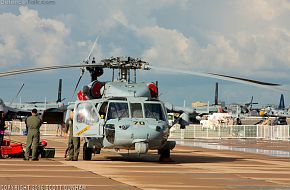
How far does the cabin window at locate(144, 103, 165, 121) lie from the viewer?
23297mm

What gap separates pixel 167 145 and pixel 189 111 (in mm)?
3028

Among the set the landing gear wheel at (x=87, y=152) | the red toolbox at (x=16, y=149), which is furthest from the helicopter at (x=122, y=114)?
the red toolbox at (x=16, y=149)

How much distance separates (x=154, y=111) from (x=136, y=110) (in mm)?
675

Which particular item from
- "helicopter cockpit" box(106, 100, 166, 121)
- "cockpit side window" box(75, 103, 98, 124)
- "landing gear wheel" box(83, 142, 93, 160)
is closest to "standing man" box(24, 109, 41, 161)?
"cockpit side window" box(75, 103, 98, 124)

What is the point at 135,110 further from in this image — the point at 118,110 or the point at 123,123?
the point at 123,123

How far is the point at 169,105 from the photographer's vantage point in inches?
1030

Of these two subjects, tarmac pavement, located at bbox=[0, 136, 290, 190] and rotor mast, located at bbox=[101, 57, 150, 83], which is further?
rotor mast, located at bbox=[101, 57, 150, 83]

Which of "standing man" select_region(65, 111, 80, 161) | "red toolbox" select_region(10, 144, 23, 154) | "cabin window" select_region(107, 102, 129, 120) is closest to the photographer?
"cabin window" select_region(107, 102, 129, 120)

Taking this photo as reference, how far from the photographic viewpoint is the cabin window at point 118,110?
908 inches

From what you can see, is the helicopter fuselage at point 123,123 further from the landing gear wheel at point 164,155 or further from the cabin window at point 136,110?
the landing gear wheel at point 164,155

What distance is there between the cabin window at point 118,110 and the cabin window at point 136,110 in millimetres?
213

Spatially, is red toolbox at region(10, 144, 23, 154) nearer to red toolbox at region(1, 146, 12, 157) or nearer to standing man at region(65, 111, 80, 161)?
red toolbox at region(1, 146, 12, 157)

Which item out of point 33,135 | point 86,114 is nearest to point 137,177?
point 86,114

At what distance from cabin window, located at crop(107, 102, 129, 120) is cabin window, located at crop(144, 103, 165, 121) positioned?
2.36ft
